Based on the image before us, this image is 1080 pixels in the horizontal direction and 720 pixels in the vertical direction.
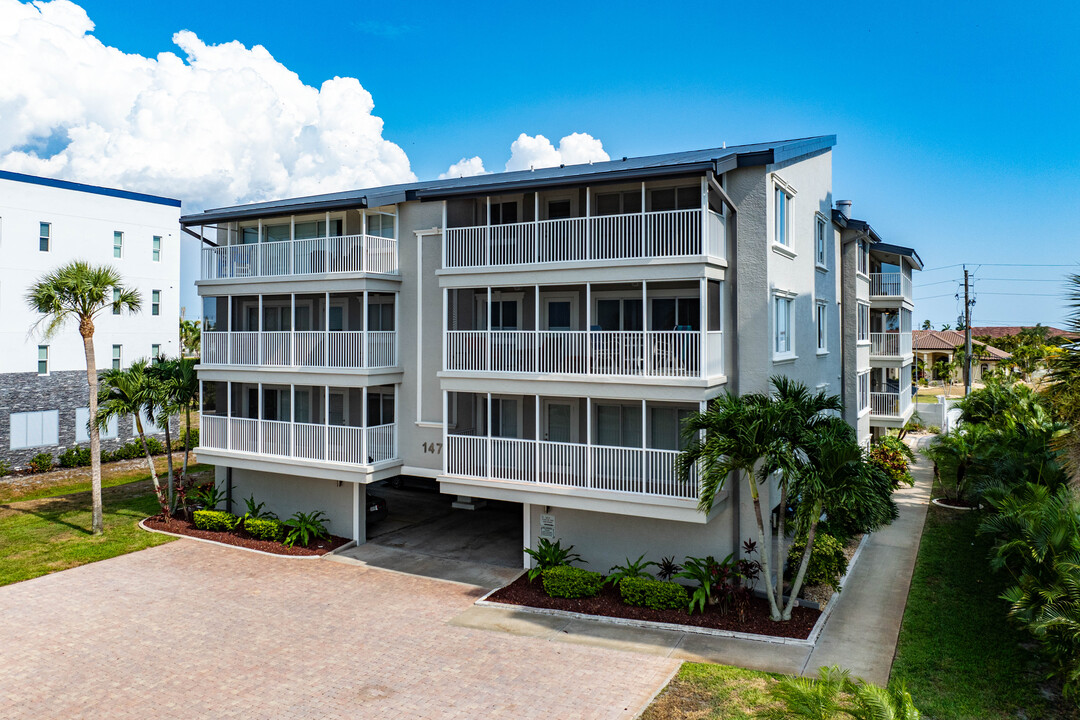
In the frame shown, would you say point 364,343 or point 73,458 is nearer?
point 364,343

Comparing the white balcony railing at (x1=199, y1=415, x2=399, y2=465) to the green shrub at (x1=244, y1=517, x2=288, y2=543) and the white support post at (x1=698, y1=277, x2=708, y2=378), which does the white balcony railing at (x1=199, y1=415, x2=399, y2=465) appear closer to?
the green shrub at (x1=244, y1=517, x2=288, y2=543)

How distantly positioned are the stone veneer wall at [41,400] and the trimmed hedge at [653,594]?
1065 inches

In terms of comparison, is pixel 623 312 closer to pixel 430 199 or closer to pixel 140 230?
pixel 430 199

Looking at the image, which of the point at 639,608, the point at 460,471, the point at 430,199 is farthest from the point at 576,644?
the point at 430,199

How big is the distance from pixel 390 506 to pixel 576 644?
12774 mm

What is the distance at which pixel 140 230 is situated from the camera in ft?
110

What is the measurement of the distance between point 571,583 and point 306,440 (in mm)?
9165

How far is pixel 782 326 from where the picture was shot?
17.9 meters

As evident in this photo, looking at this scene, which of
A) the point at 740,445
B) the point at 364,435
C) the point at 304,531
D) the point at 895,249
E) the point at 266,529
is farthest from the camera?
the point at 895,249

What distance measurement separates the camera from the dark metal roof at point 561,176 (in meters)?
15.6

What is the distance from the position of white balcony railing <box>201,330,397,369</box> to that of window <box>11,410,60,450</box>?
539 inches

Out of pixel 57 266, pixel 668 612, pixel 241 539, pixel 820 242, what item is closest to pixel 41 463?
pixel 57 266

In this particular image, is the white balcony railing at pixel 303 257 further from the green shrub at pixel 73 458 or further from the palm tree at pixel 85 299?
the green shrub at pixel 73 458

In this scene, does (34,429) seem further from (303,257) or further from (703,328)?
(703,328)
